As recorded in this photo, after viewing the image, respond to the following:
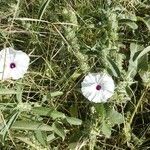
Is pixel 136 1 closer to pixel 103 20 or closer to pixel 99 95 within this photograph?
pixel 103 20

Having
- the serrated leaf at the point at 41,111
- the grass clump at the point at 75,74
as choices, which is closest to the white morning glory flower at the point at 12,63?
the grass clump at the point at 75,74

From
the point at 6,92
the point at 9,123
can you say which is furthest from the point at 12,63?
the point at 9,123

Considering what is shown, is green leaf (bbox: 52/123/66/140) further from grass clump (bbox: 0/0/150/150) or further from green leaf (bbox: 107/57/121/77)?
green leaf (bbox: 107/57/121/77)

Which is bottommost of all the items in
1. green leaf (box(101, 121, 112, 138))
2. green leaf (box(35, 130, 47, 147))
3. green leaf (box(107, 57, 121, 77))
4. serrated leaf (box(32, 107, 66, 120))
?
green leaf (box(35, 130, 47, 147))

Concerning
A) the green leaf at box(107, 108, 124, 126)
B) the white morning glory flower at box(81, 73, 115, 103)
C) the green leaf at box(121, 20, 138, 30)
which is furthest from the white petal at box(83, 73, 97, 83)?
the green leaf at box(121, 20, 138, 30)

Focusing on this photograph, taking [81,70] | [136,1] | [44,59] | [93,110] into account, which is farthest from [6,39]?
[136,1]

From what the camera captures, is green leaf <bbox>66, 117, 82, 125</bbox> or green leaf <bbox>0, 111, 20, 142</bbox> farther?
green leaf <bbox>66, 117, 82, 125</bbox>
